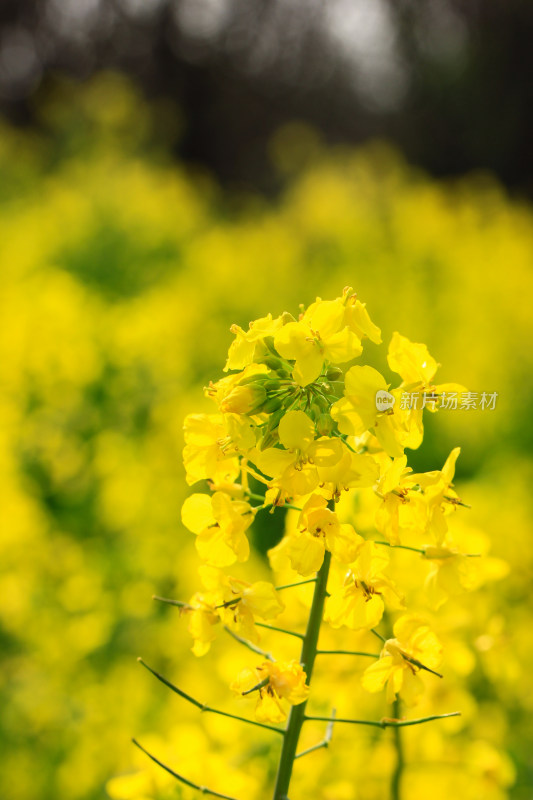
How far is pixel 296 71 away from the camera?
11.5m

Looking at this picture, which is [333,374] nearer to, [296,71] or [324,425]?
[324,425]

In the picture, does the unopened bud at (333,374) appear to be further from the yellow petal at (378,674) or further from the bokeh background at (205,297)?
the bokeh background at (205,297)

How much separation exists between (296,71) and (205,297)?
7.47 meters

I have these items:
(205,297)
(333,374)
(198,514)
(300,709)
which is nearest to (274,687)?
(300,709)

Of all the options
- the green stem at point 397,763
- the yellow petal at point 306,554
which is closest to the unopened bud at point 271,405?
the yellow petal at point 306,554

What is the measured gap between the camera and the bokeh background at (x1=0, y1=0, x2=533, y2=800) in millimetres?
1647

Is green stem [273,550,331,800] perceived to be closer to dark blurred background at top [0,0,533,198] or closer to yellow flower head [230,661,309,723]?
yellow flower head [230,661,309,723]

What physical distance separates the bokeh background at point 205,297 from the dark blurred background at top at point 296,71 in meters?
0.03

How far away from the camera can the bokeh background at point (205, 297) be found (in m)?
1.65

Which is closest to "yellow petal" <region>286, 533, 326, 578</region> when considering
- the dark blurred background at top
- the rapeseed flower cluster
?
the rapeseed flower cluster

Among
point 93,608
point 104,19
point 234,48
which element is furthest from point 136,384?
point 104,19

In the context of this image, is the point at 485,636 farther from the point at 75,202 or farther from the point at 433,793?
the point at 75,202

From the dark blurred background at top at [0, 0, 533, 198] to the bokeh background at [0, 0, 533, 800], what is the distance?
0.03 metres

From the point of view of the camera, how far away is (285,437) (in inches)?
28.7
